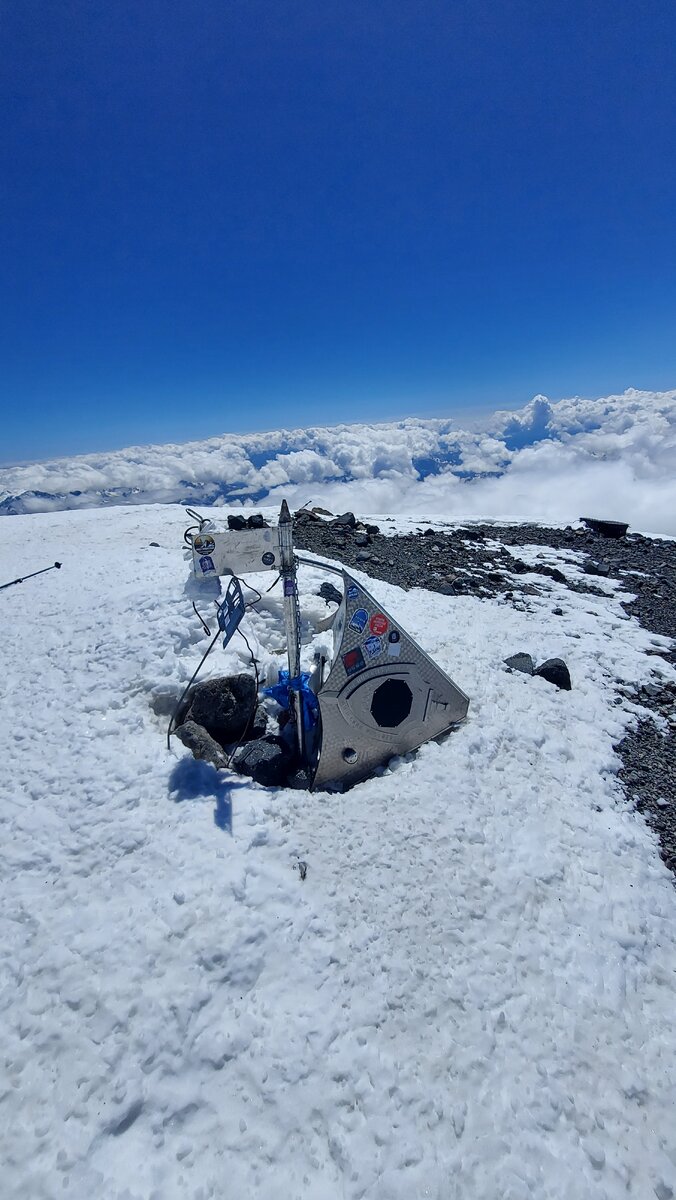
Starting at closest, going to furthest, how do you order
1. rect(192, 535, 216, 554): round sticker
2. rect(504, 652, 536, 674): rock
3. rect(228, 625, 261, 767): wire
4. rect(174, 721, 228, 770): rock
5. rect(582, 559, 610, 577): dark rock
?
rect(192, 535, 216, 554): round sticker → rect(174, 721, 228, 770): rock → rect(228, 625, 261, 767): wire → rect(504, 652, 536, 674): rock → rect(582, 559, 610, 577): dark rock

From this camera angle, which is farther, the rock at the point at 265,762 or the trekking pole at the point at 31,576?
the trekking pole at the point at 31,576

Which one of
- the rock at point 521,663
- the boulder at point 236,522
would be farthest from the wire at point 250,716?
the boulder at point 236,522

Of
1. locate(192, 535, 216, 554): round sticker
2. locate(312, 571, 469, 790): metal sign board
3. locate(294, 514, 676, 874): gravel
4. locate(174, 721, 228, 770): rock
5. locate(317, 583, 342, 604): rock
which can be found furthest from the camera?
locate(317, 583, 342, 604): rock

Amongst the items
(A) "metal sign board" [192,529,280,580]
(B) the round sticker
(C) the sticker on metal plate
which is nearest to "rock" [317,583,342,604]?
(C) the sticker on metal plate

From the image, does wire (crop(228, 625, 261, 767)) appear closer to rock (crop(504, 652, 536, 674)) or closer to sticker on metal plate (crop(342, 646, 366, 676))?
sticker on metal plate (crop(342, 646, 366, 676))

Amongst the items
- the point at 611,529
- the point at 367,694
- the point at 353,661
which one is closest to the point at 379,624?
the point at 353,661

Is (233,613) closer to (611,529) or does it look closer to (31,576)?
(31,576)

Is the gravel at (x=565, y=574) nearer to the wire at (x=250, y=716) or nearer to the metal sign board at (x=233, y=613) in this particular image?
the wire at (x=250, y=716)
